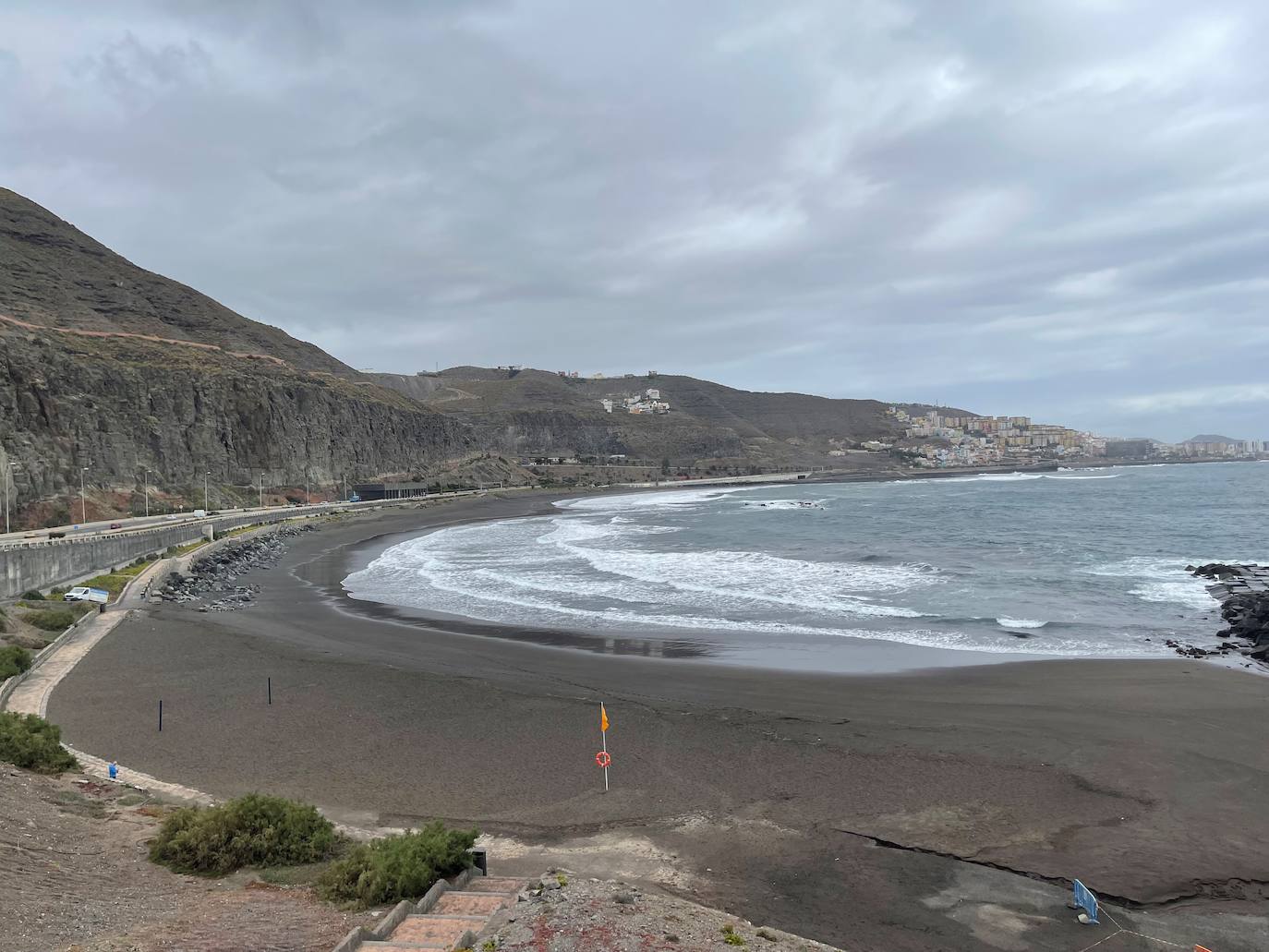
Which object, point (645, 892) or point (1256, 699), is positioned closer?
point (645, 892)

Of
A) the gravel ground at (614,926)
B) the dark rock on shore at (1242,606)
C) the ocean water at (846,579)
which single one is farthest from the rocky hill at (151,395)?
the dark rock on shore at (1242,606)

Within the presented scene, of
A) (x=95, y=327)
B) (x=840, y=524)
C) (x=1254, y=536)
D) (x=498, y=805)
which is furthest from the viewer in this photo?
(x=95, y=327)

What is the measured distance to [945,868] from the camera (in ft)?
32.9

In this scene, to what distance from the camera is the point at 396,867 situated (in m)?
8.66

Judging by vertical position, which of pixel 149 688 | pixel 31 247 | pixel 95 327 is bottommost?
pixel 149 688

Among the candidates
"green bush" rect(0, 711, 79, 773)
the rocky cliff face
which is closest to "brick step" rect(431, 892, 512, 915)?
"green bush" rect(0, 711, 79, 773)

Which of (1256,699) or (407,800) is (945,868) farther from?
(1256,699)

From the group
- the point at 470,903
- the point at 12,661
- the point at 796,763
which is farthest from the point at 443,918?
the point at 12,661

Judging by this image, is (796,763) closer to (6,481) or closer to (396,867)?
(396,867)

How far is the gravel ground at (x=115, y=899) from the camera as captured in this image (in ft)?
23.9

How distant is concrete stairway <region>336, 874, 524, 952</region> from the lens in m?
7.16

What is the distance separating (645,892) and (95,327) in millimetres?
96194

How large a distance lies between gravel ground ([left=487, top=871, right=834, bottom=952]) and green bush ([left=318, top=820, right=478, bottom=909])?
4.72ft

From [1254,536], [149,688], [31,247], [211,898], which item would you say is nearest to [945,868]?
[211,898]
